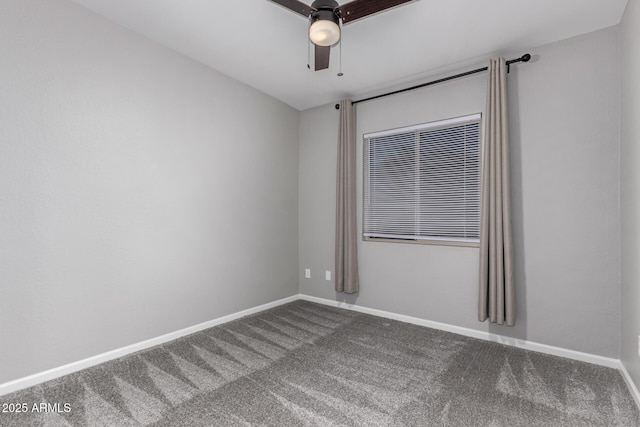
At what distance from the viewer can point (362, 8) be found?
1856 millimetres

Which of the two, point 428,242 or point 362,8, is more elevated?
point 362,8

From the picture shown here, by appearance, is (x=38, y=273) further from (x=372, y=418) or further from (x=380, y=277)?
(x=380, y=277)

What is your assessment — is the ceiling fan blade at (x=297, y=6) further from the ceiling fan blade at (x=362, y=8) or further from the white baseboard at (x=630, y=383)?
the white baseboard at (x=630, y=383)

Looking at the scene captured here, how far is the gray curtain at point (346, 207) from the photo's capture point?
3652mm

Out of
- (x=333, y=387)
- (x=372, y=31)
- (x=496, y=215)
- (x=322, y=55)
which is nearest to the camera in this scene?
(x=333, y=387)

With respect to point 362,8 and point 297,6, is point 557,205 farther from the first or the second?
point 297,6

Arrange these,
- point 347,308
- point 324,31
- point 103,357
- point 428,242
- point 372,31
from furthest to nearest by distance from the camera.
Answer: point 347,308, point 428,242, point 372,31, point 103,357, point 324,31

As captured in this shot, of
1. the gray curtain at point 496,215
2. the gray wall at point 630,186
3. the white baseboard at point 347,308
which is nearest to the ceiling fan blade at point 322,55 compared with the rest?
the gray curtain at point 496,215

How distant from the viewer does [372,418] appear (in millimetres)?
1758

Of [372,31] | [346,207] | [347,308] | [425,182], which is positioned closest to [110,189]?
[346,207]

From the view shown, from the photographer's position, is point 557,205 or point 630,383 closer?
point 630,383

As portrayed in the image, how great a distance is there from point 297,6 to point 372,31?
2.90ft

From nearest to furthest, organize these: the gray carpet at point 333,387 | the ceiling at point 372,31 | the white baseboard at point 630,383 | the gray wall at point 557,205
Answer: the gray carpet at point 333,387 < the white baseboard at point 630,383 < the ceiling at point 372,31 < the gray wall at point 557,205

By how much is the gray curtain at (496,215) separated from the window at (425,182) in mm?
249
